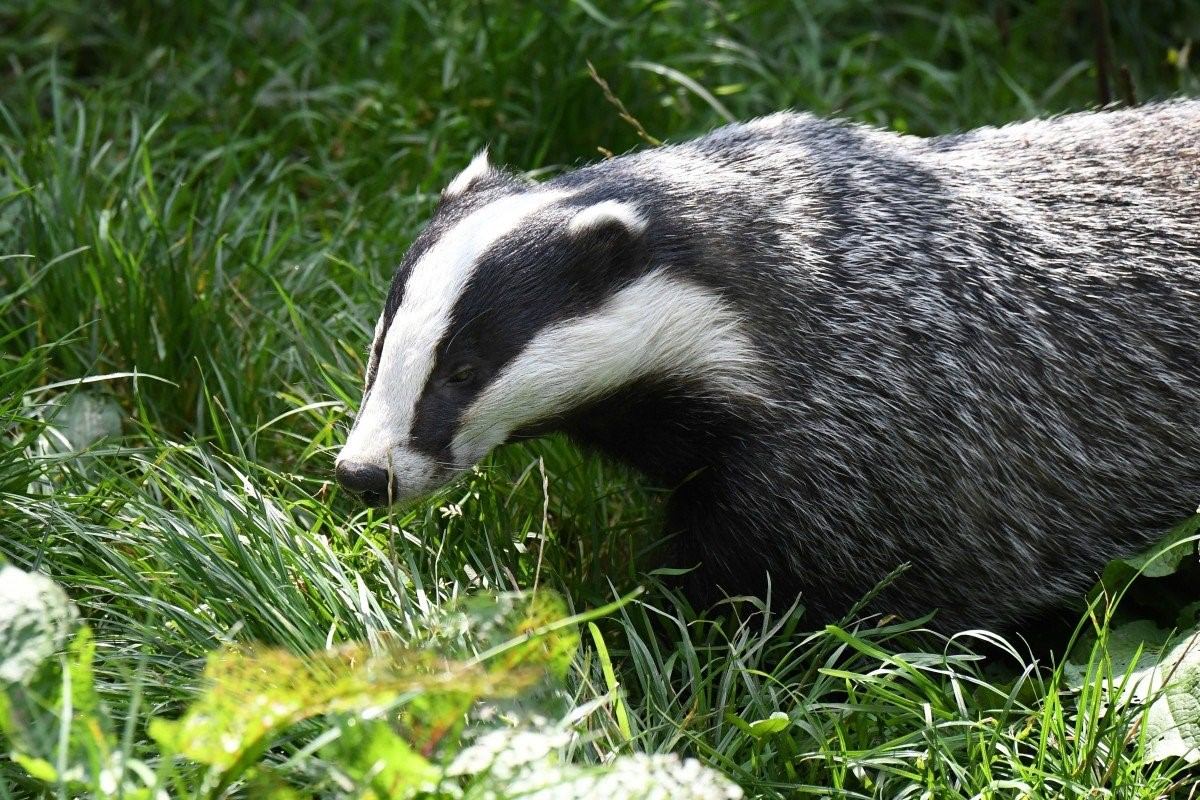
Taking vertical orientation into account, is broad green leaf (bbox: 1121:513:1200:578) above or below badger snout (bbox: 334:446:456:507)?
below

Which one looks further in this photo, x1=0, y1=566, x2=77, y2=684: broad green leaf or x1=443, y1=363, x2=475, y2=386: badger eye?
x1=443, y1=363, x2=475, y2=386: badger eye

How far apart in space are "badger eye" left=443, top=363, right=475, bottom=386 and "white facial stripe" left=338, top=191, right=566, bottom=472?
6 cm

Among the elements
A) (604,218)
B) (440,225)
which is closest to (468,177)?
(440,225)

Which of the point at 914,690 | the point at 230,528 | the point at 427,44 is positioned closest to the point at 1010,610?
the point at 914,690

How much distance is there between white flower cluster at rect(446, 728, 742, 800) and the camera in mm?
2574

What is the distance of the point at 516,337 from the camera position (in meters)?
3.78

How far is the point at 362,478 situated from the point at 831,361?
1.30 metres

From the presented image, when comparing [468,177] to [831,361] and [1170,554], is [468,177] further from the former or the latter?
[1170,554]

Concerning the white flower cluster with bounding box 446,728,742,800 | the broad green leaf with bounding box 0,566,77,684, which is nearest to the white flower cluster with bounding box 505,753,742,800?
the white flower cluster with bounding box 446,728,742,800

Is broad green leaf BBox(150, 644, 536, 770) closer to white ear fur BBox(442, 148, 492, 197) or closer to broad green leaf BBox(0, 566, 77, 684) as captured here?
broad green leaf BBox(0, 566, 77, 684)

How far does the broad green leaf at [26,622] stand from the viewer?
263cm

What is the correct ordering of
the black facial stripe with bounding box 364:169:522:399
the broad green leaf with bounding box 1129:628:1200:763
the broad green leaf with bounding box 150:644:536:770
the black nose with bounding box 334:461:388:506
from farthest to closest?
the black facial stripe with bounding box 364:169:522:399 < the black nose with bounding box 334:461:388:506 < the broad green leaf with bounding box 1129:628:1200:763 < the broad green leaf with bounding box 150:644:536:770

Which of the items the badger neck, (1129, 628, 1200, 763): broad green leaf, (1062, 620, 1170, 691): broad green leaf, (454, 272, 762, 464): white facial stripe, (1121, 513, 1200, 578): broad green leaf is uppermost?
(454, 272, 762, 464): white facial stripe

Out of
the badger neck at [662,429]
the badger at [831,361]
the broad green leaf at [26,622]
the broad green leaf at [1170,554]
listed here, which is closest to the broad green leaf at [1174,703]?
the broad green leaf at [1170,554]
